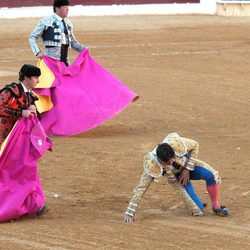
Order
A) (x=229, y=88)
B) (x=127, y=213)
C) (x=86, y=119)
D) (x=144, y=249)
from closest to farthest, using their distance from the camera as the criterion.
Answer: (x=144, y=249), (x=127, y=213), (x=86, y=119), (x=229, y=88)

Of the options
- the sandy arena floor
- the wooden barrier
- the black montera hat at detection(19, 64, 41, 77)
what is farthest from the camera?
the wooden barrier

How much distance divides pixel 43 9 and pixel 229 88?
924 cm

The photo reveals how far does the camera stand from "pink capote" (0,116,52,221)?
723cm

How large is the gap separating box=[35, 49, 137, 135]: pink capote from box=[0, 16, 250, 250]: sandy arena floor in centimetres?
19

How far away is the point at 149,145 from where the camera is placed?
32.2 ft

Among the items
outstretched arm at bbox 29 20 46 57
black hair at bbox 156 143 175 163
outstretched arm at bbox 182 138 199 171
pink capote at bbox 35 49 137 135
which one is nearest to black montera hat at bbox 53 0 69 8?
outstretched arm at bbox 29 20 46 57

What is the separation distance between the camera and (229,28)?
2086cm

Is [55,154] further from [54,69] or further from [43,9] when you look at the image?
[43,9]

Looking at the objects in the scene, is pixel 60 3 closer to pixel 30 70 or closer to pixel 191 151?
pixel 30 70

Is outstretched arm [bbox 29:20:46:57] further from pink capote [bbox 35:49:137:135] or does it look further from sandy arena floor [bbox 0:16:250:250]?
sandy arena floor [bbox 0:16:250:250]

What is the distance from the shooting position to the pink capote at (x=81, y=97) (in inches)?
405

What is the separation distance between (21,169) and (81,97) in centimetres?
326

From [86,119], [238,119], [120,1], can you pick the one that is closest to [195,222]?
[86,119]

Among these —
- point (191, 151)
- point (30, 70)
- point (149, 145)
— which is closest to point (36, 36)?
point (149, 145)
